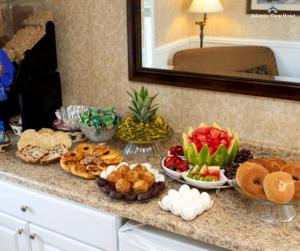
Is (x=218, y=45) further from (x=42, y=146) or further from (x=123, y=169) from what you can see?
(x=42, y=146)

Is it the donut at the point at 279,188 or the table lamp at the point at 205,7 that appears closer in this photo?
the donut at the point at 279,188

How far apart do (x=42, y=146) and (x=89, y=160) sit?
29 cm

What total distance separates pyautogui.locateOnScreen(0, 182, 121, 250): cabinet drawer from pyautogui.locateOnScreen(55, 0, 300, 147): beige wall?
0.62m

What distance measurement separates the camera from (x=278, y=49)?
61.6 inches

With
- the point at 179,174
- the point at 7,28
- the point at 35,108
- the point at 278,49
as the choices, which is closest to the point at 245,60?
the point at 278,49

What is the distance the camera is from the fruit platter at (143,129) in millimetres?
1707

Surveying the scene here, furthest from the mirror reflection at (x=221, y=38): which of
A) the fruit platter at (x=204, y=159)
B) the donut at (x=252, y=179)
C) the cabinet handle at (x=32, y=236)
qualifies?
the cabinet handle at (x=32, y=236)

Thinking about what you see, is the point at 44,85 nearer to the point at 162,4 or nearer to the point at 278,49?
the point at 162,4

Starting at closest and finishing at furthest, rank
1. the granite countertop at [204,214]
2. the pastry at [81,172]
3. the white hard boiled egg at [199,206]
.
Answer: the granite countertop at [204,214] < the white hard boiled egg at [199,206] < the pastry at [81,172]

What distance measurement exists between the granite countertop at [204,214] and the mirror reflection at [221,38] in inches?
12.9

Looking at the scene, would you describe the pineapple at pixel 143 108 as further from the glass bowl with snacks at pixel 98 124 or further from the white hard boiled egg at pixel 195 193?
the white hard boiled egg at pixel 195 193

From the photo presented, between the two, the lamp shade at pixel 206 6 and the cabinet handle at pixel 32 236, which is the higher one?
the lamp shade at pixel 206 6

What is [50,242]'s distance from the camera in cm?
158

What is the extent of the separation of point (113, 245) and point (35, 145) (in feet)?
1.89
